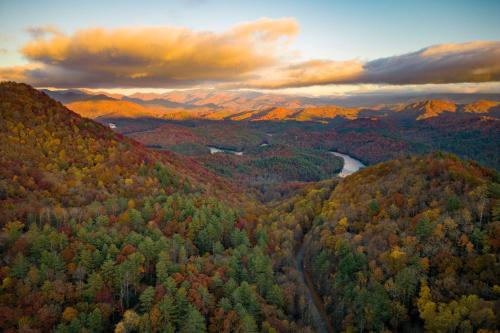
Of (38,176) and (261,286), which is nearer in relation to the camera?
(261,286)

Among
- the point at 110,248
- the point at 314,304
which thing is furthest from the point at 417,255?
the point at 110,248

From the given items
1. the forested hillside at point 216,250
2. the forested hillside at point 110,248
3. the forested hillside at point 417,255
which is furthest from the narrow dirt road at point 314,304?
the forested hillside at point 110,248

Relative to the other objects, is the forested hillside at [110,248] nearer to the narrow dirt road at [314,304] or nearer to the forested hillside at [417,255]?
the narrow dirt road at [314,304]

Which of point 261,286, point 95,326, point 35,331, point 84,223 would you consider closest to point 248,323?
point 261,286

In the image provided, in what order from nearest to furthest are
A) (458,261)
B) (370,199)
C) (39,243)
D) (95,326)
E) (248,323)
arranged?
(95,326)
(248,323)
(39,243)
(458,261)
(370,199)

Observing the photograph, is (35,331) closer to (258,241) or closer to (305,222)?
(258,241)

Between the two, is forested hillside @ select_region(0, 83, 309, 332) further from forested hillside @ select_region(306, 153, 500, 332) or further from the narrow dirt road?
forested hillside @ select_region(306, 153, 500, 332)

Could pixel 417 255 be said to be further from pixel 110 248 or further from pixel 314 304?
pixel 110 248

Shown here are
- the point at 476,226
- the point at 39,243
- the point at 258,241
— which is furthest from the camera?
the point at 258,241
